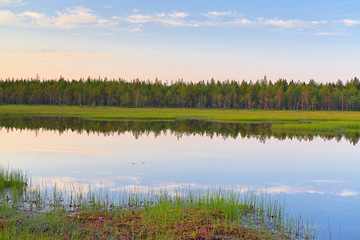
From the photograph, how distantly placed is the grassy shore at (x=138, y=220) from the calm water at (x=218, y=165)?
1710 mm

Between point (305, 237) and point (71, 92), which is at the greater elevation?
point (71, 92)

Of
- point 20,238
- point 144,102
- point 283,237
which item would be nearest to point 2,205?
point 20,238

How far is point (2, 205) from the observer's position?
39.6 feet

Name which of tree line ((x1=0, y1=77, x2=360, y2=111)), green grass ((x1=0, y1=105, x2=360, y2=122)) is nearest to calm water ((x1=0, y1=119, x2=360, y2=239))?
green grass ((x1=0, y1=105, x2=360, y2=122))

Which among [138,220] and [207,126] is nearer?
[138,220]

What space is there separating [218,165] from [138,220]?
44.7 ft

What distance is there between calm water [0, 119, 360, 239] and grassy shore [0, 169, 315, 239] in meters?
1.71

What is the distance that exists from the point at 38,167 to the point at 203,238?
50.6 ft

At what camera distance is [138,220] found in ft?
36.3

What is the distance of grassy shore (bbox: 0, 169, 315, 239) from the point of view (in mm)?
9945

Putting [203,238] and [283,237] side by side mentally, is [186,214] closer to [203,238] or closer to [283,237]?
[203,238]

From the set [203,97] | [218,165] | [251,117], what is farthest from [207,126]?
[203,97]

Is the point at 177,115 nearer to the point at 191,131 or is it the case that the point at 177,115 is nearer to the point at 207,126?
the point at 207,126

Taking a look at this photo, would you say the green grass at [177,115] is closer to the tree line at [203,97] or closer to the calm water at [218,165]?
the calm water at [218,165]
